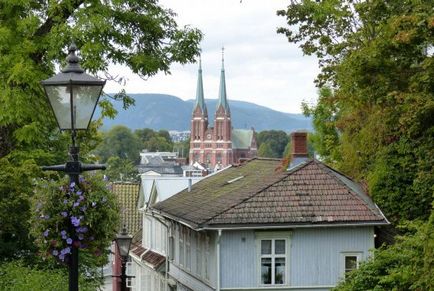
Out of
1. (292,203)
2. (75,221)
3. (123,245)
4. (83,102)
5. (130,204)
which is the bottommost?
(130,204)

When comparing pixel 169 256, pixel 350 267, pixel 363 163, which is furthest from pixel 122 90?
pixel 169 256

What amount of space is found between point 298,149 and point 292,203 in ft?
15.4

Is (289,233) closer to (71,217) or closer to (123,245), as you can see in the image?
(123,245)

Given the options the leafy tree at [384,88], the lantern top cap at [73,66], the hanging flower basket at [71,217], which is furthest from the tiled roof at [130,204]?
the lantern top cap at [73,66]

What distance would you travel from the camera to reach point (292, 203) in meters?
26.9

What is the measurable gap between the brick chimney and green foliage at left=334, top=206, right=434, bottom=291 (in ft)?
25.5

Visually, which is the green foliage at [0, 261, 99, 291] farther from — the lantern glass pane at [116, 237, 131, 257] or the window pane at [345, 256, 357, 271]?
the window pane at [345, 256, 357, 271]

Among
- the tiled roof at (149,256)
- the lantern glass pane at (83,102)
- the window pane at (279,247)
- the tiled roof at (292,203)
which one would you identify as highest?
the lantern glass pane at (83,102)

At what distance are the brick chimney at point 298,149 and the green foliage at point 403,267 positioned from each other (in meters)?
7.78

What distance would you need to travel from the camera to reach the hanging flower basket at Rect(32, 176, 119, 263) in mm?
9711

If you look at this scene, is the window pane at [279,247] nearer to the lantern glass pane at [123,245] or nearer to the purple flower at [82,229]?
the lantern glass pane at [123,245]

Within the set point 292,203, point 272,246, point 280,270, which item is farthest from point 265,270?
point 292,203

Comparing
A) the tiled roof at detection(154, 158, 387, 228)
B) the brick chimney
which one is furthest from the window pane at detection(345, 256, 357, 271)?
the brick chimney

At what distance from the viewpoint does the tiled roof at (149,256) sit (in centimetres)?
3709
